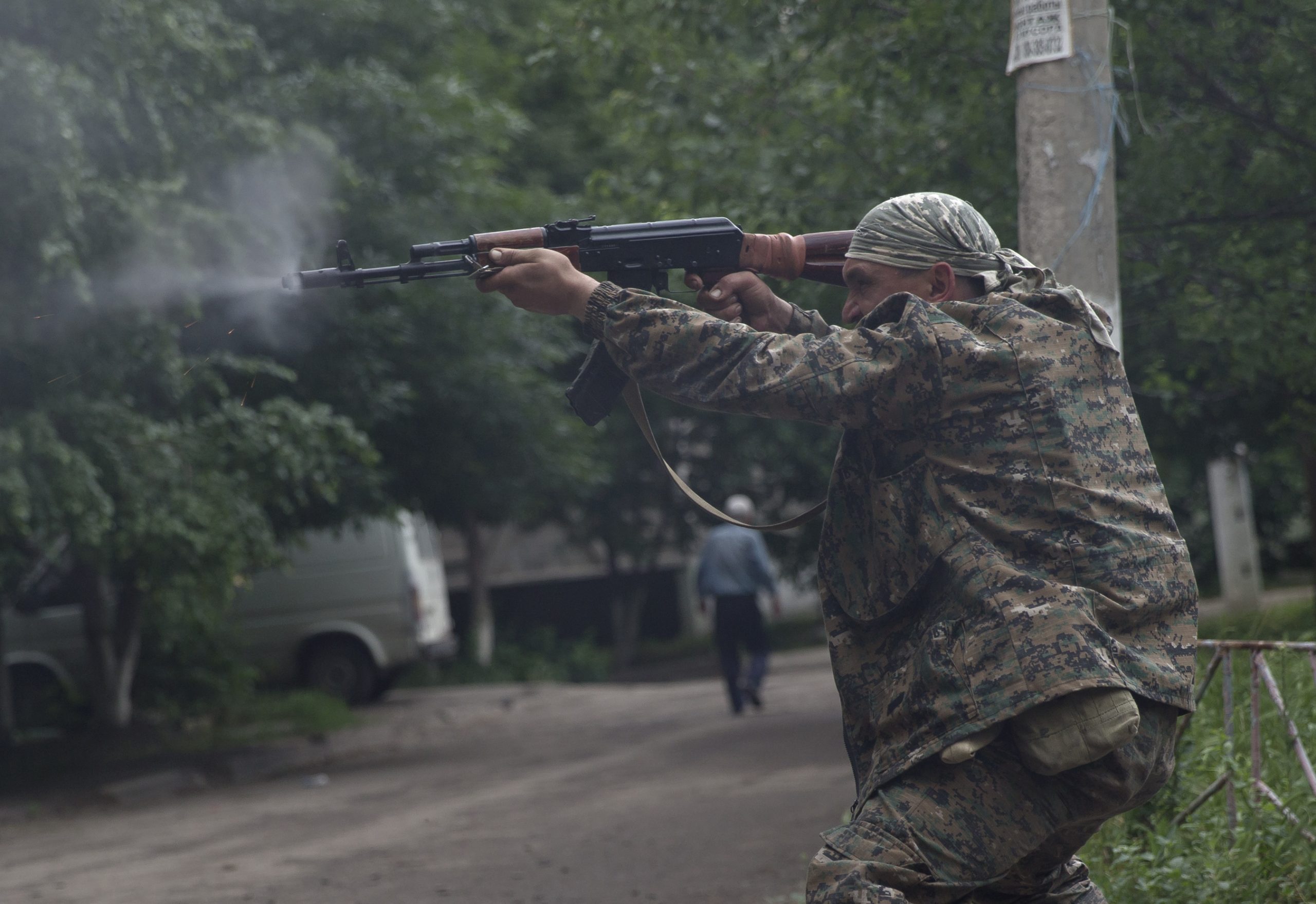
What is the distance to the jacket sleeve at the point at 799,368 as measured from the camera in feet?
7.77

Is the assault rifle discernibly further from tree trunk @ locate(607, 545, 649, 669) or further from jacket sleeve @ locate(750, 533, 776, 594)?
tree trunk @ locate(607, 545, 649, 669)

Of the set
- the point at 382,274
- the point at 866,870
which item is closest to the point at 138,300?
the point at 382,274

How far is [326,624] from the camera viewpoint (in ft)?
56.1

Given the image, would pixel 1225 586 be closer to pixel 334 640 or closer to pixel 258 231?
pixel 334 640

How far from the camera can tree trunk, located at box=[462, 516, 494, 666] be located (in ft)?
70.1

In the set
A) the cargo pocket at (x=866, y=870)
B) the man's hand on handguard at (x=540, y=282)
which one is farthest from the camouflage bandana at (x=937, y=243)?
the cargo pocket at (x=866, y=870)

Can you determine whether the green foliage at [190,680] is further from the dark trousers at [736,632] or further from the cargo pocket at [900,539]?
the cargo pocket at [900,539]

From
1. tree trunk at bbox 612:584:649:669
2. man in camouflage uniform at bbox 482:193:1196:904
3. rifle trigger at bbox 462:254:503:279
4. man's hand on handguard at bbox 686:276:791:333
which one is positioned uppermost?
rifle trigger at bbox 462:254:503:279

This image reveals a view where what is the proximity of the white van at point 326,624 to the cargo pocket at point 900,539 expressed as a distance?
14.4 metres

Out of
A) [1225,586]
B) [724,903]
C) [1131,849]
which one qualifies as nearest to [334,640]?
[1225,586]

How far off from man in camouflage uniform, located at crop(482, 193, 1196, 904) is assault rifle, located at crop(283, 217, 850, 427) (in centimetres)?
41

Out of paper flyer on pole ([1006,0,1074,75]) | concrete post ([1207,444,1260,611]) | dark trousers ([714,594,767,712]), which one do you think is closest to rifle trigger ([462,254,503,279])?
paper flyer on pole ([1006,0,1074,75])

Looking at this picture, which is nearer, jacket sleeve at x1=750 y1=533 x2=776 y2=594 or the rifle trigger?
the rifle trigger

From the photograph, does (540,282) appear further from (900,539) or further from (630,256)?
(900,539)
